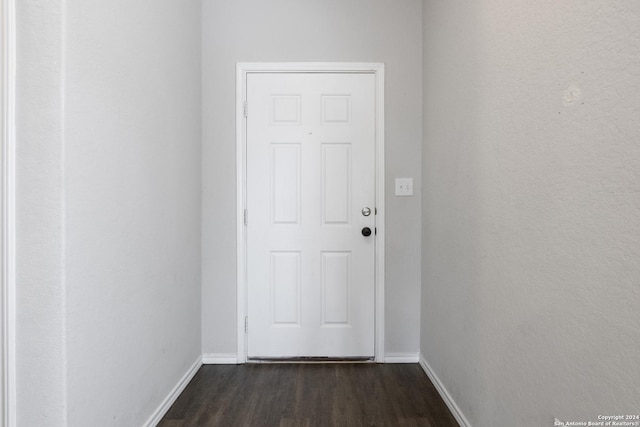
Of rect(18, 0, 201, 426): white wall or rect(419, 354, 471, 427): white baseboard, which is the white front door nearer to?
rect(419, 354, 471, 427): white baseboard

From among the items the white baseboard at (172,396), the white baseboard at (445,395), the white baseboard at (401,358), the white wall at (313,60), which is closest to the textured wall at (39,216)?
the white baseboard at (172,396)

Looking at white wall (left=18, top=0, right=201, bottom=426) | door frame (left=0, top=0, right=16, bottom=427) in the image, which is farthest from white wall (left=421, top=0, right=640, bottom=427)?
door frame (left=0, top=0, right=16, bottom=427)

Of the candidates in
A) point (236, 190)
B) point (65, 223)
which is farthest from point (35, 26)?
point (236, 190)

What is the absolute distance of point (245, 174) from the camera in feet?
8.07

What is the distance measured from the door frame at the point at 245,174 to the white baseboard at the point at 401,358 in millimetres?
50

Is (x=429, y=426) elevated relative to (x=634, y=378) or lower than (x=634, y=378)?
lower

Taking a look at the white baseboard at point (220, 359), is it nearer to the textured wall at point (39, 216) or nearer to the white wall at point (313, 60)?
the white wall at point (313, 60)

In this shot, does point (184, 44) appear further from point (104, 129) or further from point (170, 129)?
point (104, 129)

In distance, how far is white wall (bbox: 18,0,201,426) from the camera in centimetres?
115

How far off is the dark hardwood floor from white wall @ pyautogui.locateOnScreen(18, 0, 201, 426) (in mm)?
236

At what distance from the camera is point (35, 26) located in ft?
3.75

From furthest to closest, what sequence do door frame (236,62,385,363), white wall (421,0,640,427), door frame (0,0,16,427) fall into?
door frame (236,62,385,363) < door frame (0,0,16,427) < white wall (421,0,640,427)

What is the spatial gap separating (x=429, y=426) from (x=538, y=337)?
2.89ft

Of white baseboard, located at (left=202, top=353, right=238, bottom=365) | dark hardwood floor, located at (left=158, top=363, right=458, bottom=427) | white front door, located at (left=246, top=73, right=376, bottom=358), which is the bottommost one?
dark hardwood floor, located at (left=158, top=363, right=458, bottom=427)
